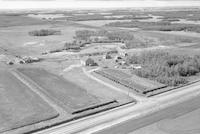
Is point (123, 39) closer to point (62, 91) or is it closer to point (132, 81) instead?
point (132, 81)

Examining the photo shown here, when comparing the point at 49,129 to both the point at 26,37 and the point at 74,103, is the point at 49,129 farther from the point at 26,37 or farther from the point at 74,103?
the point at 26,37

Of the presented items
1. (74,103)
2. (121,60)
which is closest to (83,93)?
(74,103)

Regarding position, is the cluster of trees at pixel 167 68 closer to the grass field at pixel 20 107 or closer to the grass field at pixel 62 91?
the grass field at pixel 62 91

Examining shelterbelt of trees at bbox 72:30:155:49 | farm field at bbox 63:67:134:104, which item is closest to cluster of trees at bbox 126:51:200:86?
farm field at bbox 63:67:134:104

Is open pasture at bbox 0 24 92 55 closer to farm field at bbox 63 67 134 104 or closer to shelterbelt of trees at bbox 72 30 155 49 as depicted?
shelterbelt of trees at bbox 72 30 155 49

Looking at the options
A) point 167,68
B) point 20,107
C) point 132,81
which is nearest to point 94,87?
point 132,81

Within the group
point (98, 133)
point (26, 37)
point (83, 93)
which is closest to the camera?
point (98, 133)
